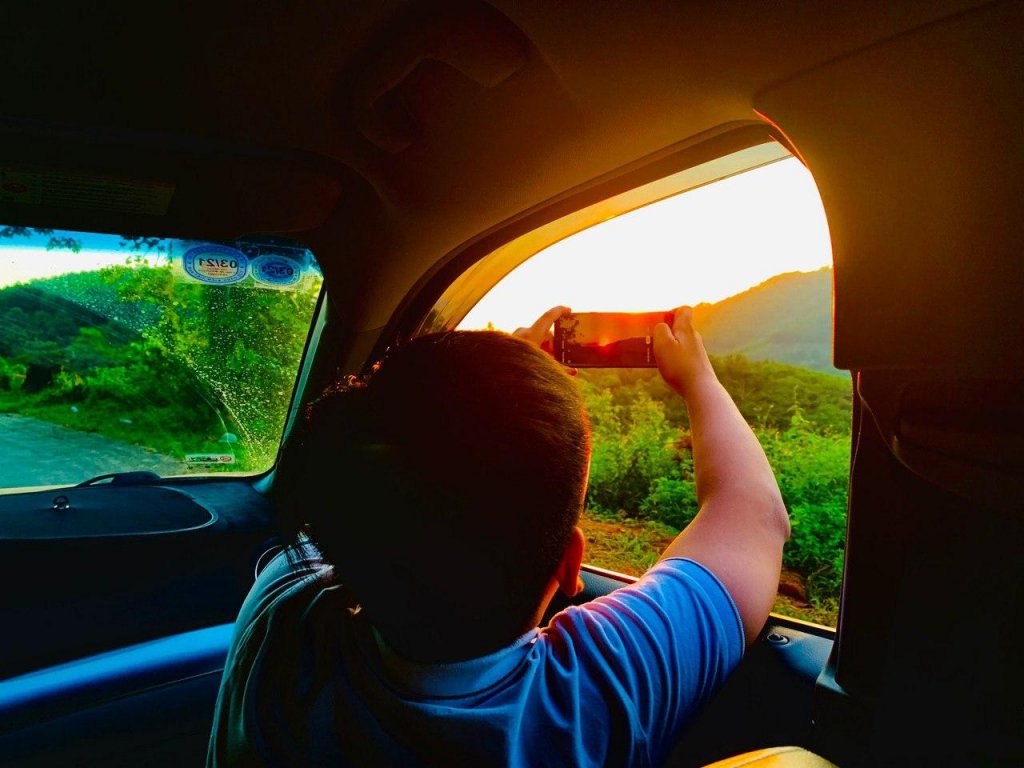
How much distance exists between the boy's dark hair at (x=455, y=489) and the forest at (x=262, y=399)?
0.86m

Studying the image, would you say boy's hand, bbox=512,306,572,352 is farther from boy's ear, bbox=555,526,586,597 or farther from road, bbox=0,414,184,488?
road, bbox=0,414,184,488

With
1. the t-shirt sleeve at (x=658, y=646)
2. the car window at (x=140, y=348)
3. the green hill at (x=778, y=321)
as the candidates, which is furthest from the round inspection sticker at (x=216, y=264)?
the t-shirt sleeve at (x=658, y=646)

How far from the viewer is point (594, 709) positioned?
87 cm

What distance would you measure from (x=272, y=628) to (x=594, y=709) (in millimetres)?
497

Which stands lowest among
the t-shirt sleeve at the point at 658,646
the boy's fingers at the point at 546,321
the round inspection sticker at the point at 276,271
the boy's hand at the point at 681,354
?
the t-shirt sleeve at the point at 658,646

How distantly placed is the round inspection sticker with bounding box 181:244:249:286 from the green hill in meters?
1.90

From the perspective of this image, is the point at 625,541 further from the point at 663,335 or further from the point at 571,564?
the point at 571,564

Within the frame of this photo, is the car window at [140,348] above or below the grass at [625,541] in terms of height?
above

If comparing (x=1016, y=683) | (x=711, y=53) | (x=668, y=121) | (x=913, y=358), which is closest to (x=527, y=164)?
(x=668, y=121)

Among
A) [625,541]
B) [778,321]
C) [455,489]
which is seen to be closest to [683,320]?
[778,321]

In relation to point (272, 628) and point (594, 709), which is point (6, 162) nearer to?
point (272, 628)

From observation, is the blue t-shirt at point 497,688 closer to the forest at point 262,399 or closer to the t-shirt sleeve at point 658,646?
the t-shirt sleeve at point 658,646

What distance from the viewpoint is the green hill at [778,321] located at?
164 centimetres

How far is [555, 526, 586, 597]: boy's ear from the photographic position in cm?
90
